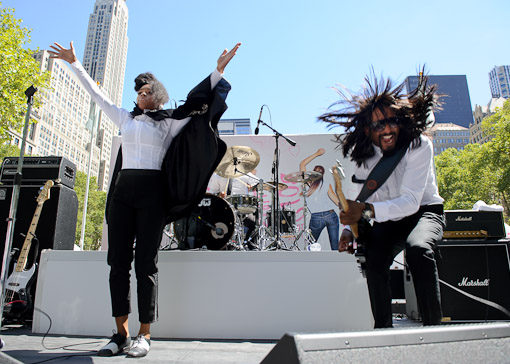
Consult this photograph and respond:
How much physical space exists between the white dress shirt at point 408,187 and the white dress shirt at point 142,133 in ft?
4.38

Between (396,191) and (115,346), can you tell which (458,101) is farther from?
(115,346)

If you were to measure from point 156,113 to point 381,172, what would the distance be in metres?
1.56

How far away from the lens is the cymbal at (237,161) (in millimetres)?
5547

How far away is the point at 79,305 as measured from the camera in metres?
2.85

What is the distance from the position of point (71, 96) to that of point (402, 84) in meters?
87.3

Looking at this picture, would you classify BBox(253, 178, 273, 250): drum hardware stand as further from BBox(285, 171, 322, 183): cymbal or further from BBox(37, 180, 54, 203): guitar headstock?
BBox(37, 180, 54, 203): guitar headstock

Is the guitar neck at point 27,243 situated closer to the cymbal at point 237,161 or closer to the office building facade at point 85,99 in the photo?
the cymbal at point 237,161

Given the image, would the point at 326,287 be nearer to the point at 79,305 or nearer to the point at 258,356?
the point at 258,356

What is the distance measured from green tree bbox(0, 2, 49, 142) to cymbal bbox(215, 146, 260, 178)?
7.86 metres

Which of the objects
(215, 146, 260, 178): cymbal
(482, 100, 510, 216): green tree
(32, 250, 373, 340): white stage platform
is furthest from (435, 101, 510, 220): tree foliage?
(32, 250, 373, 340): white stage platform

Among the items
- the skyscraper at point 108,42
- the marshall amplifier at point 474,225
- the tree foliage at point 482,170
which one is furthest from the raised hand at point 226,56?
the skyscraper at point 108,42

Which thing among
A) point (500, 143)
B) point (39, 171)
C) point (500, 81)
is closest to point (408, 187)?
point (39, 171)

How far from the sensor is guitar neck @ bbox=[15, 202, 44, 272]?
335 centimetres

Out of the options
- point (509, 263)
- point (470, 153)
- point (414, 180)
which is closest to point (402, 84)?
point (414, 180)
